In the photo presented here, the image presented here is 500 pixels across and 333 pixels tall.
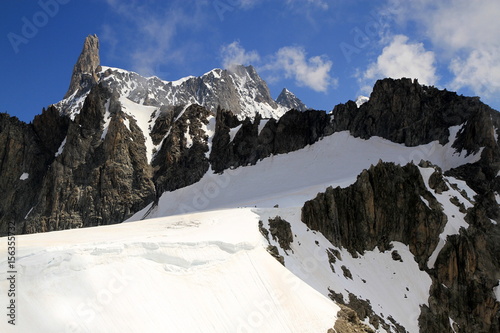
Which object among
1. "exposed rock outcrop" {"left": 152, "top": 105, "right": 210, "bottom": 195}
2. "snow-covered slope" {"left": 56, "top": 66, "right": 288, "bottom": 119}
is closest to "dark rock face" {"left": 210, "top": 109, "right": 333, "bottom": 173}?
"exposed rock outcrop" {"left": 152, "top": 105, "right": 210, "bottom": 195}

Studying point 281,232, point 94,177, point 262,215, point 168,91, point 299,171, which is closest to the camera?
point 281,232

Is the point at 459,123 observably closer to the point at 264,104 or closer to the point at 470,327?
the point at 470,327

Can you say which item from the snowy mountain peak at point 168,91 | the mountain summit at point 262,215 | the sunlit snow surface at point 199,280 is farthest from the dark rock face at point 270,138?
the snowy mountain peak at point 168,91

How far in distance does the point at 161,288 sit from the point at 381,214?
111 ft

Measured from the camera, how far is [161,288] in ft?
62.8

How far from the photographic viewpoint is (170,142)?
3701 inches

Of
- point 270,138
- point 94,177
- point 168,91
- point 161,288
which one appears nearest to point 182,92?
point 168,91

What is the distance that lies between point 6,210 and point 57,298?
80.2m

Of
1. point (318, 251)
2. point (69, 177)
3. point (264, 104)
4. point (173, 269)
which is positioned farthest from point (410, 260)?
point (264, 104)

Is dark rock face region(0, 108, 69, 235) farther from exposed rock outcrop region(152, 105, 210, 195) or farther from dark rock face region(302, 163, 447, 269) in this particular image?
dark rock face region(302, 163, 447, 269)

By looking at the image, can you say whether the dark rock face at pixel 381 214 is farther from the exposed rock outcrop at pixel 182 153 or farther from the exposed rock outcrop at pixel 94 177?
the exposed rock outcrop at pixel 94 177

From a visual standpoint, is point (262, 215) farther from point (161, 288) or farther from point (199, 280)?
point (161, 288)

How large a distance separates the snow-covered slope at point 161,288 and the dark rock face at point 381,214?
54.0 feet

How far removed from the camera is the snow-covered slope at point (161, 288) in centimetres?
1577
